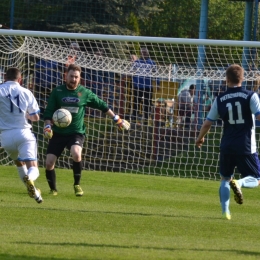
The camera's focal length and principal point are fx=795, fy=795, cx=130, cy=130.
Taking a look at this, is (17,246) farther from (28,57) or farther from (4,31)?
(28,57)

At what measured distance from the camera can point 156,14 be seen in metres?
31.6

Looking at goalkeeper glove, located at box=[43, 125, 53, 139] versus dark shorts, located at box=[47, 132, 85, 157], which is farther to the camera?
dark shorts, located at box=[47, 132, 85, 157]

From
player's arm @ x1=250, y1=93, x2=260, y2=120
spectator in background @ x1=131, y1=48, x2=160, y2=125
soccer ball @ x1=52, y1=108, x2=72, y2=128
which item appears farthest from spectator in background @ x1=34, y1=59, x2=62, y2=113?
player's arm @ x1=250, y1=93, x2=260, y2=120

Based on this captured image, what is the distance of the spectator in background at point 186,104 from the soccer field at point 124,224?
4.46m

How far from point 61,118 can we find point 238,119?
11.0 ft

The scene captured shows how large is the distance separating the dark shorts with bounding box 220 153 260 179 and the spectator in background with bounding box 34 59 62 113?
945cm

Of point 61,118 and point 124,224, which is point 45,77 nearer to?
point 61,118

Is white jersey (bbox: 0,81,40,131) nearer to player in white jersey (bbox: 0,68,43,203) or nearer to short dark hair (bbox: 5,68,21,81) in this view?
player in white jersey (bbox: 0,68,43,203)

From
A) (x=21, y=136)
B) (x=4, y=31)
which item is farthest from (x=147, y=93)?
(x=21, y=136)

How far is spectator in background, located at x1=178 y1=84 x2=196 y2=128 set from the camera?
18906mm

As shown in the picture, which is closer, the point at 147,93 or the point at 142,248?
the point at 142,248

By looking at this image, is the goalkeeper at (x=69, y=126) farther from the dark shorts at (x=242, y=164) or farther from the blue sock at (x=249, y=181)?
the blue sock at (x=249, y=181)

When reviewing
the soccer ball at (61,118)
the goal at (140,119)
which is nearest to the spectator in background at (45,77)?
the goal at (140,119)

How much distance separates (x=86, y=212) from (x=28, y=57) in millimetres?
8251
